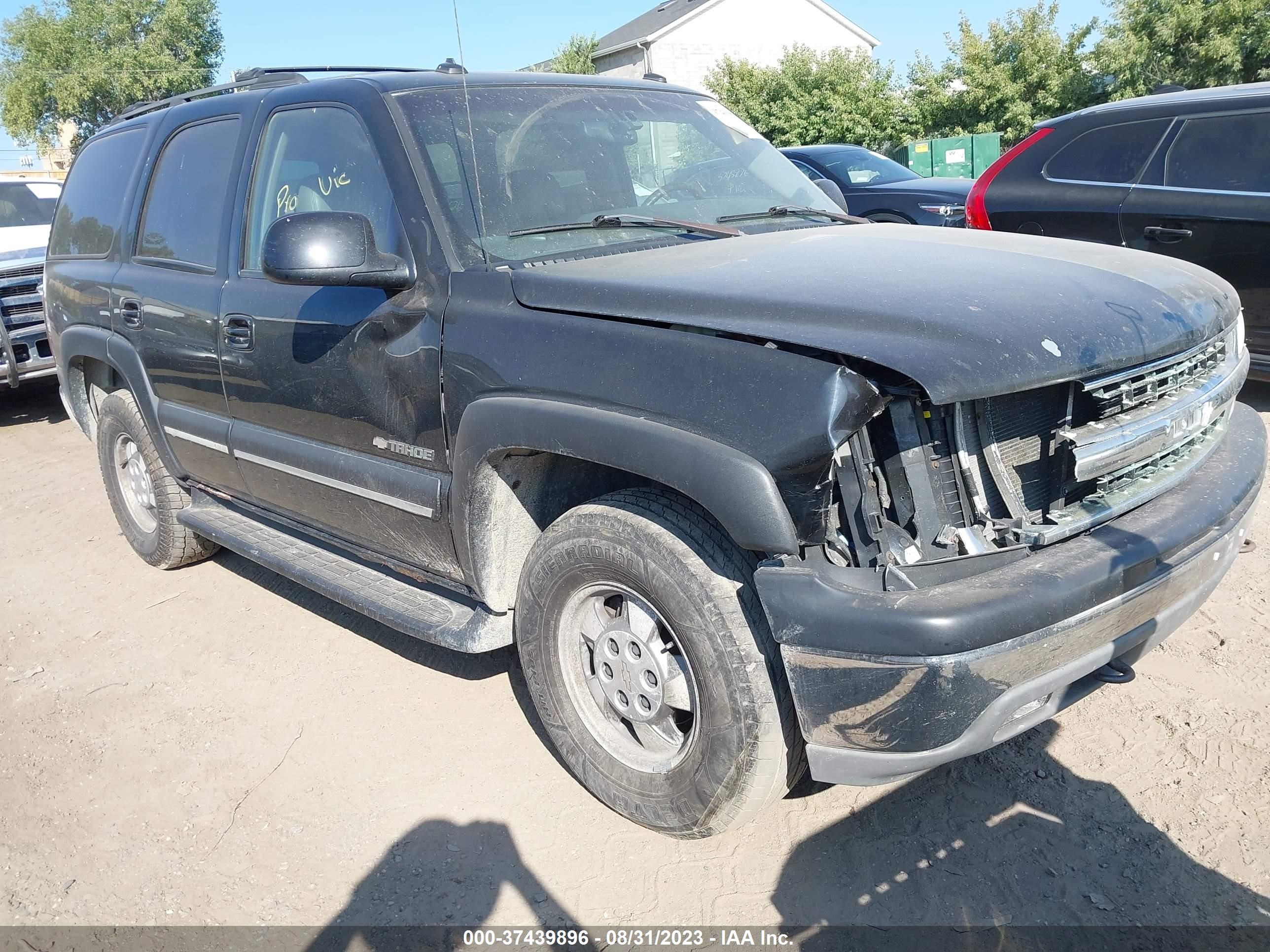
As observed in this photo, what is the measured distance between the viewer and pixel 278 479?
12.4 ft

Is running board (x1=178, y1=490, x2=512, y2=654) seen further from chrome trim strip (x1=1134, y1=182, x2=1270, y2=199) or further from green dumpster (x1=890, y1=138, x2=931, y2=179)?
green dumpster (x1=890, y1=138, x2=931, y2=179)

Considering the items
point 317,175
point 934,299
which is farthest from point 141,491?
point 934,299

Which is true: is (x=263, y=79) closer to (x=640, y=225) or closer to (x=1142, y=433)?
(x=640, y=225)

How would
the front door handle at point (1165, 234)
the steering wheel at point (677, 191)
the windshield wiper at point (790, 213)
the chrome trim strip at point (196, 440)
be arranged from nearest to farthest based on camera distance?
1. the steering wheel at point (677, 191)
2. the windshield wiper at point (790, 213)
3. the chrome trim strip at point (196, 440)
4. the front door handle at point (1165, 234)

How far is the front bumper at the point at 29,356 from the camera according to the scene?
8.45 m

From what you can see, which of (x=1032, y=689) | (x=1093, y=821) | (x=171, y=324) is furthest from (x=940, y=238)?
(x=171, y=324)

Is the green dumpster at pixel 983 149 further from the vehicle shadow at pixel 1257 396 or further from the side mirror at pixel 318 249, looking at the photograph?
the side mirror at pixel 318 249

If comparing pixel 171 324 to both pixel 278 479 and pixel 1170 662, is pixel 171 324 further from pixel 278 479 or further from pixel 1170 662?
pixel 1170 662

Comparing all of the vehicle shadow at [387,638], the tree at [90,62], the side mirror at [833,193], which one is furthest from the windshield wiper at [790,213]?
the tree at [90,62]

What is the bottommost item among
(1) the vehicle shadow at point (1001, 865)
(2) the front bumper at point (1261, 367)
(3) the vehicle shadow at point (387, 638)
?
(1) the vehicle shadow at point (1001, 865)

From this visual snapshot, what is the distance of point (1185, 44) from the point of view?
25828mm

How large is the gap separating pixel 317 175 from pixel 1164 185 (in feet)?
15.9

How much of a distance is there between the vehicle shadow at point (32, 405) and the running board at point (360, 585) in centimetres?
572

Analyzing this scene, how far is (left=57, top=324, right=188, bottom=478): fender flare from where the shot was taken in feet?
14.6
